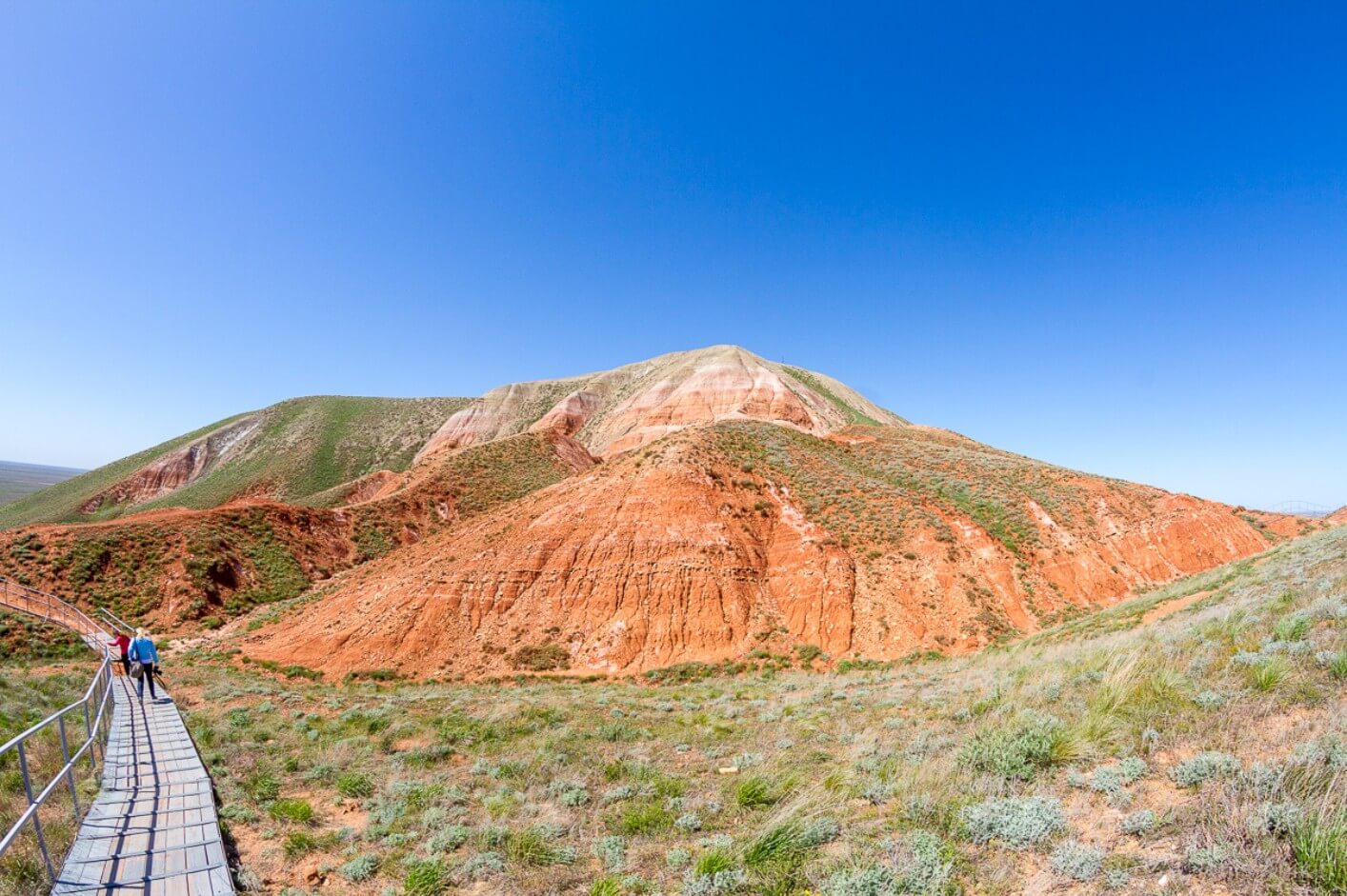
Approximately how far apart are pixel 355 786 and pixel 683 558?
63.0 ft

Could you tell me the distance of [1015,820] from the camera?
4.90 meters

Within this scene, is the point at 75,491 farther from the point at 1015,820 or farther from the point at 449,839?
the point at 1015,820

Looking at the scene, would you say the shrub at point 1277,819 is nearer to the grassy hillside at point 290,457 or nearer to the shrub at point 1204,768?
the shrub at point 1204,768

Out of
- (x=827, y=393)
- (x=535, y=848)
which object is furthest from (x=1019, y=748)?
(x=827, y=393)

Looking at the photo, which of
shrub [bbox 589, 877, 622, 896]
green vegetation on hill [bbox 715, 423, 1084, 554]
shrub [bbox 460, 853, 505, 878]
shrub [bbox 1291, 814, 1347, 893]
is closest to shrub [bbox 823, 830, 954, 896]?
shrub [bbox 589, 877, 622, 896]

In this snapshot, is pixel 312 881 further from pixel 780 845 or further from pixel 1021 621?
pixel 1021 621

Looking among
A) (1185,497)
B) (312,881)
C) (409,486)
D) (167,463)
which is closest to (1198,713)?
(312,881)

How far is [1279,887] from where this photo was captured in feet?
11.3

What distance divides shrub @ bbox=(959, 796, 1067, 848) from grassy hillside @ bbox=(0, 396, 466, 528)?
78.8 m

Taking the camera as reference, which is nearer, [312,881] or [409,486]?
[312,881]

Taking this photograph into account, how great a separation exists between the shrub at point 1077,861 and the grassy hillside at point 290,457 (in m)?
79.5

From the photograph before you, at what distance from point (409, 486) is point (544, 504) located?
2176 cm

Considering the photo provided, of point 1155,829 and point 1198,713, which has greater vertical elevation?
point 1198,713

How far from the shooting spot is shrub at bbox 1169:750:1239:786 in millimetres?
4707
